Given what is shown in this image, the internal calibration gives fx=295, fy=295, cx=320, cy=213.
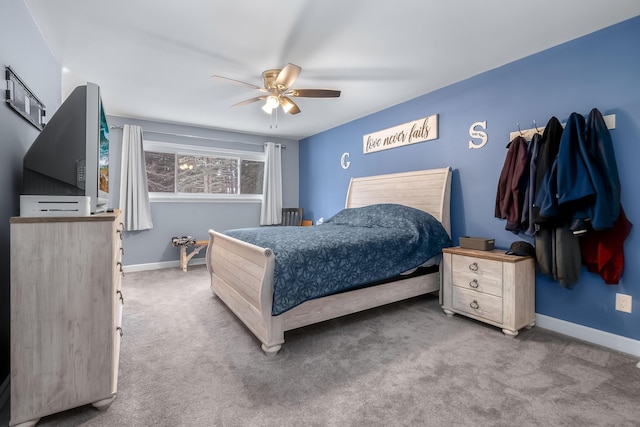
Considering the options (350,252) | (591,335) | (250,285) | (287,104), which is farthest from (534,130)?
(250,285)

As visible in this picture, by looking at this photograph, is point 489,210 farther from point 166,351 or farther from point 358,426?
point 166,351

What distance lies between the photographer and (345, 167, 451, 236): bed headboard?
10.6ft

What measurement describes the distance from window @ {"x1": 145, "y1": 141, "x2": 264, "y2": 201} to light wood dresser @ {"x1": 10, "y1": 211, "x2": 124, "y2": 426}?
12.1ft

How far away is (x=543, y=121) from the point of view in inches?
101

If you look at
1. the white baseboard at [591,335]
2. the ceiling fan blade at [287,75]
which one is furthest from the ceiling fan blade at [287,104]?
the white baseboard at [591,335]

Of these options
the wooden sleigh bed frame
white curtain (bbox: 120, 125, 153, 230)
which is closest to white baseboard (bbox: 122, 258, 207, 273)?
white curtain (bbox: 120, 125, 153, 230)

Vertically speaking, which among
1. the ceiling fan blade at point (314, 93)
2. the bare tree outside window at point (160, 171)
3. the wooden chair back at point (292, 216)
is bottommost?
the wooden chair back at point (292, 216)

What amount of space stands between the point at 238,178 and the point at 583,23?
4.90 m

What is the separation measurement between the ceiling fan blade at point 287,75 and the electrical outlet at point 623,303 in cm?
300

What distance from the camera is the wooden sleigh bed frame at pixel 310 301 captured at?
2062mm

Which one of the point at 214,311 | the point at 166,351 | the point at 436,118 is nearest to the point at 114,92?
the point at 214,311

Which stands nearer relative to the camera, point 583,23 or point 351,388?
point 351,388

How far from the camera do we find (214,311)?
291cm

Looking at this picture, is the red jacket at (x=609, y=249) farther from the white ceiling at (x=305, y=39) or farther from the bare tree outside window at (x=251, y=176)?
the bare tree outside window at (x=251, y=176)
